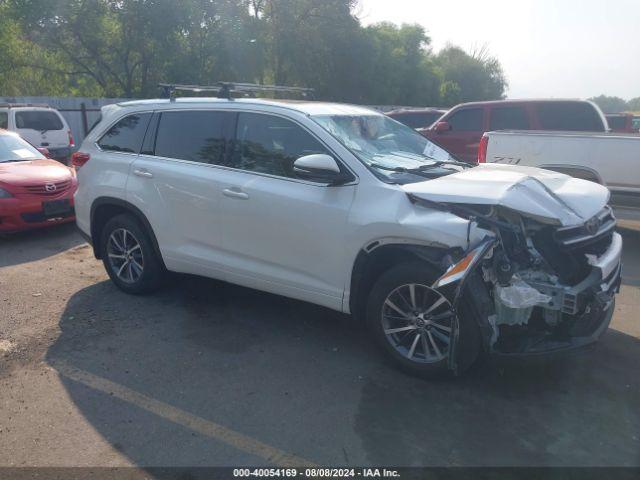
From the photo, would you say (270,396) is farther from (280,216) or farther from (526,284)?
(526,284)

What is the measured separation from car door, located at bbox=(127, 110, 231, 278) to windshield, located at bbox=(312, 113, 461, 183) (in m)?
1.08

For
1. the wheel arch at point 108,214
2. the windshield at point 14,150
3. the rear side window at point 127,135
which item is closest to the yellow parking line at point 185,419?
the wheel arch at point 108,214

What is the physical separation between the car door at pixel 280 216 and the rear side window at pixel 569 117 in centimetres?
684

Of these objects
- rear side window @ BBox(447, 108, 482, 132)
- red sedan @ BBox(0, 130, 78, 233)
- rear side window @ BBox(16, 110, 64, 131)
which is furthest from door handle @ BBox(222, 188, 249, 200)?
rear side window @ BBox(16, 110, 64, 131)

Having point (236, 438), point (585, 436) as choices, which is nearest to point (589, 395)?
point (585, 436)

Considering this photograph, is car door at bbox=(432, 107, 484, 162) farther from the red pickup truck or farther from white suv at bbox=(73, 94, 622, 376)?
white suv at bbox=(73, 94, 622, 376)

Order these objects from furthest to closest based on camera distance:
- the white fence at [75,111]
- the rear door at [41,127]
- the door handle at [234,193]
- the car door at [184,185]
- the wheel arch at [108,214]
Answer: the white fence at [75,111] < the rear door at [41,127] < the wheel arch at [108,214] < the car door at [184,185] < the door handle at [234,193]

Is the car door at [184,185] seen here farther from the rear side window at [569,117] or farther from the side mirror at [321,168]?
the rear side window at [569,117]

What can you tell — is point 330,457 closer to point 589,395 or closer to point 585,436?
point 585,436

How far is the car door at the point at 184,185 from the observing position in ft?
16.2

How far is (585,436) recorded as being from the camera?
339cm

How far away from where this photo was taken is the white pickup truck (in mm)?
7203

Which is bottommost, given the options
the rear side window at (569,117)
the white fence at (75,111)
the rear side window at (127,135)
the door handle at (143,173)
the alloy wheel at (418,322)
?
the white fence at (75,111)

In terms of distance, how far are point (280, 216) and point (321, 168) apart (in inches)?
23.0
